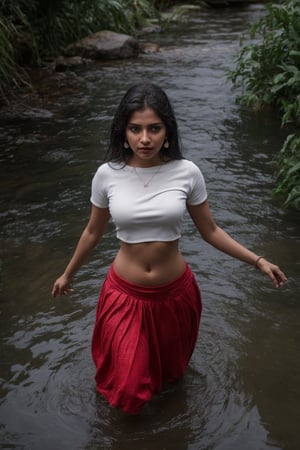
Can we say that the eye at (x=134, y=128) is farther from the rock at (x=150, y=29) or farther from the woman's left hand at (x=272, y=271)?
the rock at (x=150, y=29)

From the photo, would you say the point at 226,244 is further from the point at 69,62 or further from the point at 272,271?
the point at 69,62

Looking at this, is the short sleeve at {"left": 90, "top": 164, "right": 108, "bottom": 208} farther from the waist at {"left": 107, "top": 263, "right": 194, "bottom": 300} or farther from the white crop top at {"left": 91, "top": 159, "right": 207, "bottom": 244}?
Result: the waist at {"left": 107, "top": 263, "right": 194, "bottom": 300}

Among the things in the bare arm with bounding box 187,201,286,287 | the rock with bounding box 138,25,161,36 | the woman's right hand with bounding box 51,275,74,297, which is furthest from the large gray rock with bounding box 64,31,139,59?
the bare arm with bounding box 187,201,286,287

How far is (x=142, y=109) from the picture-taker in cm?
280

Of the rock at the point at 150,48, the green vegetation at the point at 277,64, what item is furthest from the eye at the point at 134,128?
the rock at the point at 150,48

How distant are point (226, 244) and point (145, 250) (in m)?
0.39

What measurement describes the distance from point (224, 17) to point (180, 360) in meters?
13.9

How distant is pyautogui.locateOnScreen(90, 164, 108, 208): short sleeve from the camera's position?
294cm

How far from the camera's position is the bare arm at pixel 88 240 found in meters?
3.09

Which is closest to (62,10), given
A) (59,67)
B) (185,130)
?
(59,67)

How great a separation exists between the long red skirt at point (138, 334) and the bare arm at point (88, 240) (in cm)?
17

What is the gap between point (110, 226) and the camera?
5.58 meters

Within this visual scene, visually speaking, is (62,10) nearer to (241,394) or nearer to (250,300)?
(250,300)

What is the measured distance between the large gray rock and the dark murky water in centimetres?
338
